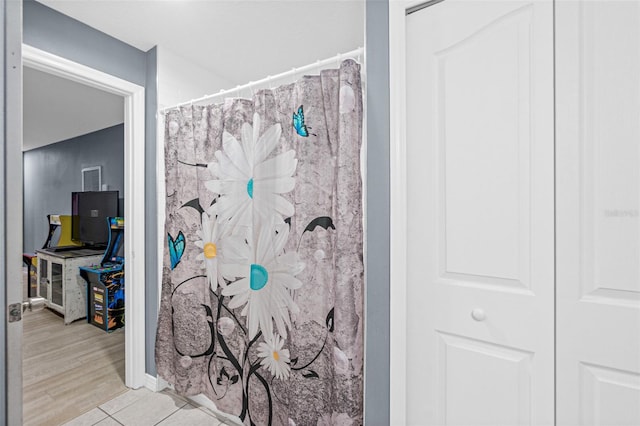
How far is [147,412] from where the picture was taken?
6.46ft

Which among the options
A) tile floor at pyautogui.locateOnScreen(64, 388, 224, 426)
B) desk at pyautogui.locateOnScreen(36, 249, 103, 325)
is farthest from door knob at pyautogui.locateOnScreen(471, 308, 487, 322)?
desk at pyautogui.locateOnScreen(36, 249, 103, 325)

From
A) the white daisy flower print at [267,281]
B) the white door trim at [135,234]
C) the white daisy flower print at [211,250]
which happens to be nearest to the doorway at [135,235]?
the white door trim at [135,234]

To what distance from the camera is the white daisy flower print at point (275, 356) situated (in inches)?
62.1

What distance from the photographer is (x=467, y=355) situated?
1.12 metres

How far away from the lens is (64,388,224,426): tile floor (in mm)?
1876

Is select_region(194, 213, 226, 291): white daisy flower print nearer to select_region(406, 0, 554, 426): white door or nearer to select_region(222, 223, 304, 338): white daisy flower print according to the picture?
select_region(222, 223, 304, 338): white daisy flower print

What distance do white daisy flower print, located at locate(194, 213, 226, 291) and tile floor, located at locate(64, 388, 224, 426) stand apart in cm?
83

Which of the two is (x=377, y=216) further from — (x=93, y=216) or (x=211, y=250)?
(x=93, y=216)

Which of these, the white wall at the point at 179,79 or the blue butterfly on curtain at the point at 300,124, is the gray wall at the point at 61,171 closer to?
the white wall at the point at 179,79

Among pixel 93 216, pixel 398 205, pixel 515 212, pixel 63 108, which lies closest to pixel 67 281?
pixel 93 216

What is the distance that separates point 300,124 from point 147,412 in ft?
6.72

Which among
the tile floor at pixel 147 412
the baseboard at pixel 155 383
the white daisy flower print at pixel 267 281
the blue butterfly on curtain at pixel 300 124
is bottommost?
the tile floor at pixel 147 412

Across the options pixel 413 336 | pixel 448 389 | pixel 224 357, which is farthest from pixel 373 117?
pixel 224 357

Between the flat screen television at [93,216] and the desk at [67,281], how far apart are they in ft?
0.80
